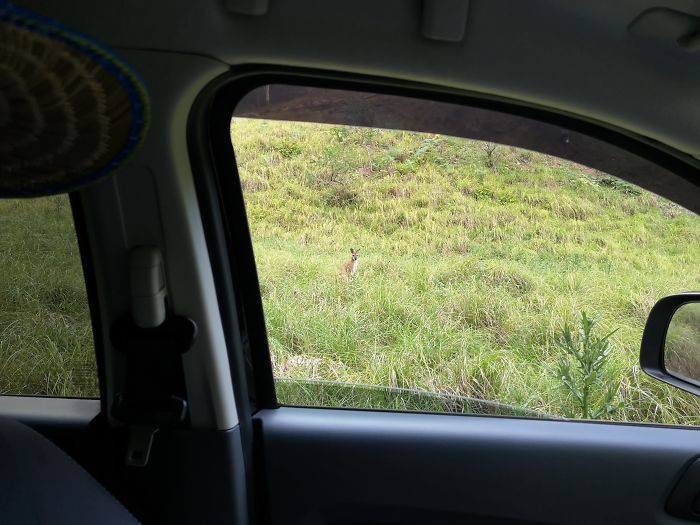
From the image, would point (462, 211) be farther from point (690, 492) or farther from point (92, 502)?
point (92, 502)

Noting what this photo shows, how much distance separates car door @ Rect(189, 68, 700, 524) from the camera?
1.57 m

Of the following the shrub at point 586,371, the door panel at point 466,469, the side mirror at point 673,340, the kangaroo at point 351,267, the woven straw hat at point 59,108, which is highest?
the woven straw hat at point 59,108

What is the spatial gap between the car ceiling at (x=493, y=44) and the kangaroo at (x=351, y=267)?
738mm

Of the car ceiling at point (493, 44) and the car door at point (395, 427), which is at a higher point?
the car ceiling at point (493, 44)

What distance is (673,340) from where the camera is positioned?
5.33ft

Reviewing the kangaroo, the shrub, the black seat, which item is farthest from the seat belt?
the shrub

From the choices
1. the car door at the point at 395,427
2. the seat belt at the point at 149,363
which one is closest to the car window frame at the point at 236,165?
the car door at the point at 395,427

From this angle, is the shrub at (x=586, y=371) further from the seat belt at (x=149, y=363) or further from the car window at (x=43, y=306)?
the car window at (x=43, y=306)

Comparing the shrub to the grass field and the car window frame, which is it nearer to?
the grass field

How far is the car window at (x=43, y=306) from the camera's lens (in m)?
1.78

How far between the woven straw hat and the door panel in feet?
3.58

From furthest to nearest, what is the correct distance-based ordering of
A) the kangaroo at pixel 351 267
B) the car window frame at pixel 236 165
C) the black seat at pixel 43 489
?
the kangaroo at pixel 351 267, the car window frame at pixel 236 165, the black seat at pixel 43 489

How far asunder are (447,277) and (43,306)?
1.28 metres

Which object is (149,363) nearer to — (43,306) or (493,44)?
(43,306)
